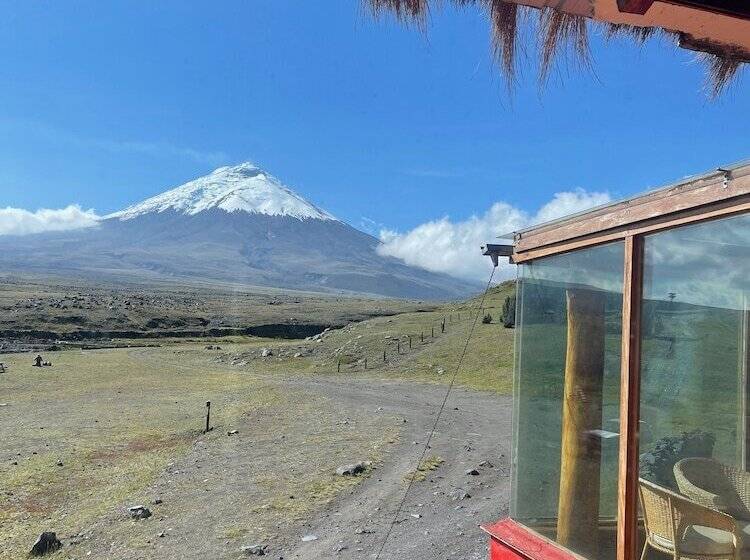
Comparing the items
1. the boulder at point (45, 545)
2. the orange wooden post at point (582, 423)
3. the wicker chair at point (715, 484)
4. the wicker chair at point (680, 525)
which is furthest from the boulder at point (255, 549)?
the wicker chair at point (715, 484)

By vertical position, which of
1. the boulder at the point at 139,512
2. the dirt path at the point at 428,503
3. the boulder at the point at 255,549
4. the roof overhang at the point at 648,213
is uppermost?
the roof overhang at the point at 648,213

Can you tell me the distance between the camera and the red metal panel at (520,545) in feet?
11.7

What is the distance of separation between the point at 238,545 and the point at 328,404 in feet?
37.1

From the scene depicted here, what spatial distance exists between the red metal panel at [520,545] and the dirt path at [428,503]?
3365mm

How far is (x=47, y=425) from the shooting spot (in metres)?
16.4

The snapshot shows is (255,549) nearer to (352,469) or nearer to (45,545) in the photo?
(45,545)

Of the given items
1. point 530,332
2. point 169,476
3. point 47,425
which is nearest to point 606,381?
point 530,332

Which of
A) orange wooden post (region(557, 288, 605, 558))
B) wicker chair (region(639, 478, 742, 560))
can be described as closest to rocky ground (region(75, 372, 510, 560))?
orange wooden post (region(557, 288, 605, 558))

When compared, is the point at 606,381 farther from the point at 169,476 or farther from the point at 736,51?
the point at 169,476

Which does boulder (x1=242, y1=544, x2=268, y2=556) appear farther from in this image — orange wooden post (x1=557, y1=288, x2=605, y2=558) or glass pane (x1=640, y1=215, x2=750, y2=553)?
glass pane (x1=640, y1=215, x2=750, y2=553)

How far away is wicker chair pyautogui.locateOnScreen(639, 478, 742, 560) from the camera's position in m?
3.16

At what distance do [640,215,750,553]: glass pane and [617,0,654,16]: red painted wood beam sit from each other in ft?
4.80

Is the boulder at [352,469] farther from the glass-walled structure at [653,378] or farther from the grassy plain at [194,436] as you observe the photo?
the glass-walled structure at [653,378]

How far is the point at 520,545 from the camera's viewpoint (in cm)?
373
